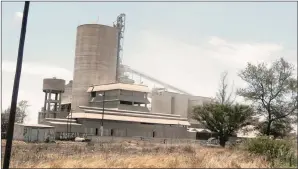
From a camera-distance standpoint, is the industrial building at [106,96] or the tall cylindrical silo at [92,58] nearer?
the industrial building at [106,96]

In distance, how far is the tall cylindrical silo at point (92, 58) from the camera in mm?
93000

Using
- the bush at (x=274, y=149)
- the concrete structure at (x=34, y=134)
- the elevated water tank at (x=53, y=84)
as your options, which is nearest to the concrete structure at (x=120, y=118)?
the elevated water tank at (x=53, y=84)

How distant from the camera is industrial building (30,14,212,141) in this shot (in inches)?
3034

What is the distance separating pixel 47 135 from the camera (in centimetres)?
5322

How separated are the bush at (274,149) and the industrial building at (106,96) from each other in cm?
5031

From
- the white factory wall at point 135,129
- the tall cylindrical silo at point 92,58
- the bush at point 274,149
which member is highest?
the tall cylindrical silo at point 92,58

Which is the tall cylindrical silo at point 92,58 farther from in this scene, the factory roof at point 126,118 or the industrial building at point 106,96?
the factory roof at point 126,118

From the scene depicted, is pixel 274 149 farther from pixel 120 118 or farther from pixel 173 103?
pixel 173 103

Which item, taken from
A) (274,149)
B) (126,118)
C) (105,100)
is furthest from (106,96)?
(274,149)

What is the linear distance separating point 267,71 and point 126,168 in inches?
1692

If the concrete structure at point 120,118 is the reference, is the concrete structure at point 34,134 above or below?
below

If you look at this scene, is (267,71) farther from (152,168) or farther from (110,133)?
(152,168)

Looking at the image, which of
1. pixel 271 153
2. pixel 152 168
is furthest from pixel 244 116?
pixel 152 168

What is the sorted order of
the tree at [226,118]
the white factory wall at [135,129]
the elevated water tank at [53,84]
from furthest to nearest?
the elevated water tank at [53,84] < the white factory wall at [135,129] < the tree at [226,118]
